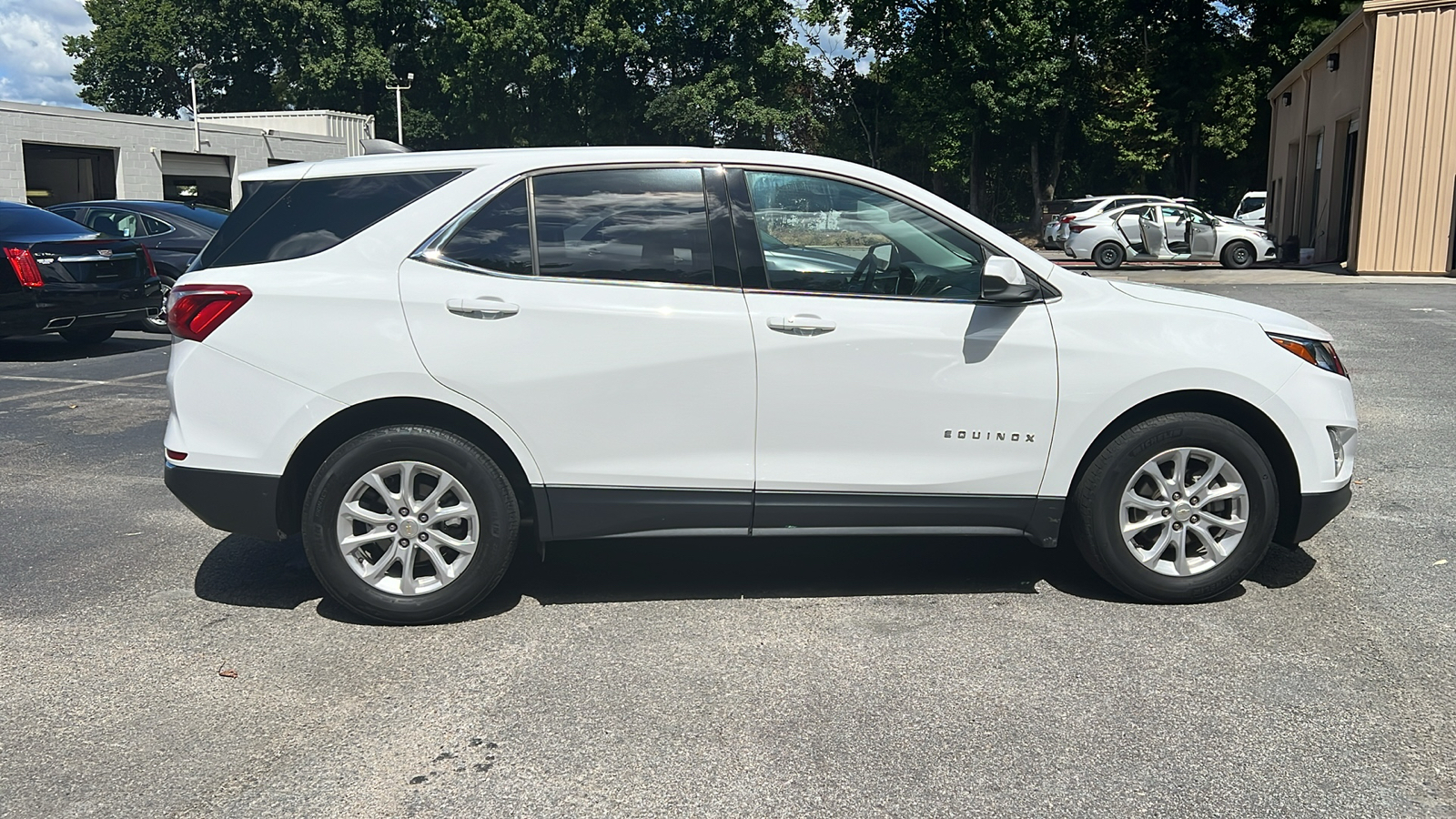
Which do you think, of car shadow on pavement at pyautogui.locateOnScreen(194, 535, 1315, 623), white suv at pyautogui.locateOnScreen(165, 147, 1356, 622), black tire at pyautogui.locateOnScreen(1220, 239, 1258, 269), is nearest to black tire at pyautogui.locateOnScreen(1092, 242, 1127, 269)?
black tire at pyautogui.locateOnScreen(1220, 239, 1258, 269)

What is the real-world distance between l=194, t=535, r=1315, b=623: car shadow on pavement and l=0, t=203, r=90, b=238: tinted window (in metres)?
8.01

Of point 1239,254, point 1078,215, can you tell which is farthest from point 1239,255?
point 1078,215

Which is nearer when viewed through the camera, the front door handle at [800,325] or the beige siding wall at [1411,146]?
the front door handle at [800,325]

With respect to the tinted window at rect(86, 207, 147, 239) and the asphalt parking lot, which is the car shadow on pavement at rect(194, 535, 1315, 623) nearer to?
the asphalt parking lot

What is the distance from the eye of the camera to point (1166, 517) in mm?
4652

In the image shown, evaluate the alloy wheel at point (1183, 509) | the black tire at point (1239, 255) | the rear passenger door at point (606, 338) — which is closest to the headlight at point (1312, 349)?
the alloy wheel at point (1183, 509)

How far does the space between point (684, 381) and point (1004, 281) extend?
4.03ft

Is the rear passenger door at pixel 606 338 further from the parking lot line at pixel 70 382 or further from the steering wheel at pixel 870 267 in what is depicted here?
the parking lot line at pixel 70 382

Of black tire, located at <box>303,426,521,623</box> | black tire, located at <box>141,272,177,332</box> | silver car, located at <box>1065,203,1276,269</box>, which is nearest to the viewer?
black tire, located at <box>303,426,521,623</box>

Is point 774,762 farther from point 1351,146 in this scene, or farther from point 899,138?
point 899,138

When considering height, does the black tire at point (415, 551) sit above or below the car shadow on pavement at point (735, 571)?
above

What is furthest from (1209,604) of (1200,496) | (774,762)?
(774,762)

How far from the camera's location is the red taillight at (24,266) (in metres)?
11.5

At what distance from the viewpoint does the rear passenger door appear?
4414mm
